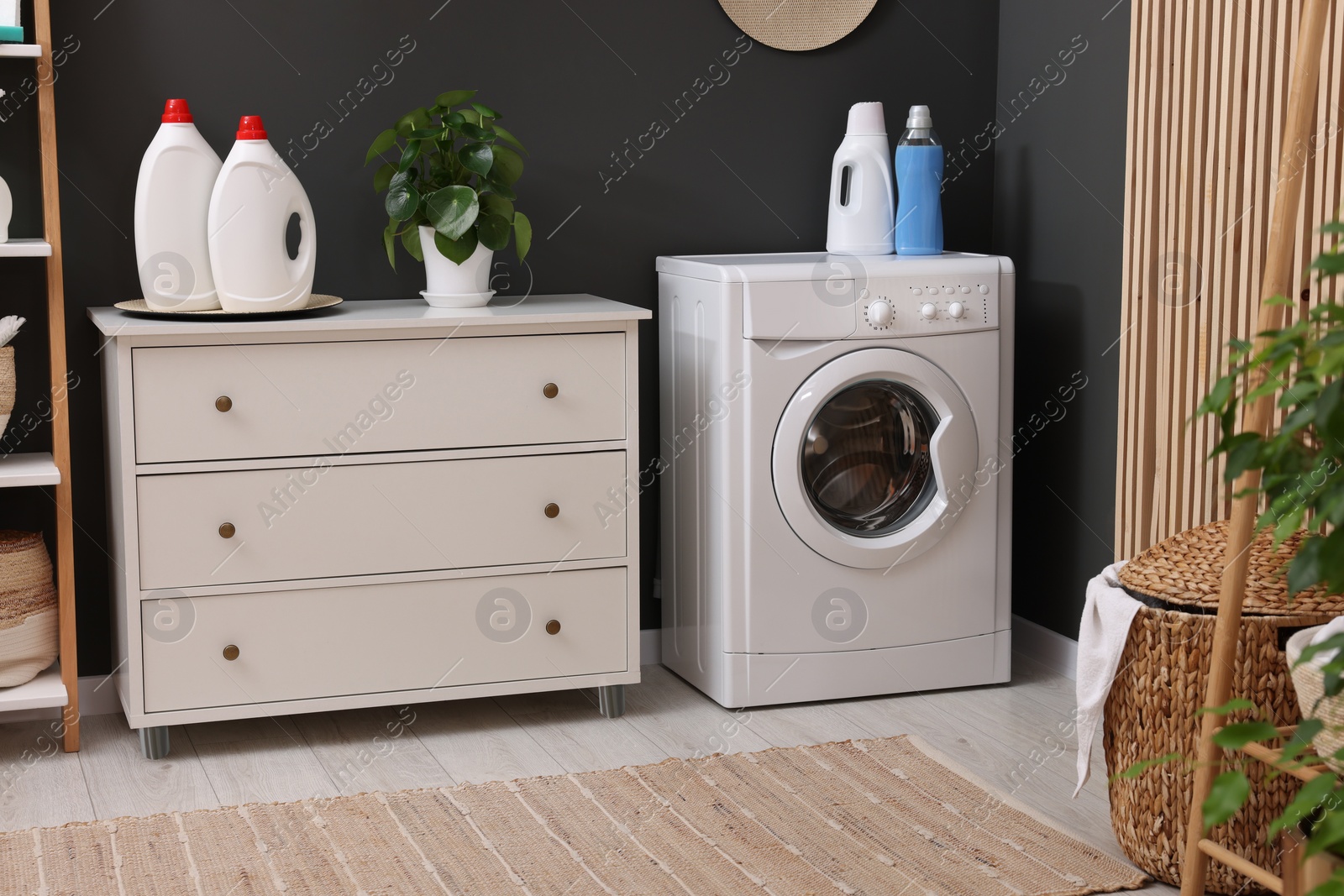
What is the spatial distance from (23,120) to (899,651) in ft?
6.43

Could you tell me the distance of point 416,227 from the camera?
8.50 ft

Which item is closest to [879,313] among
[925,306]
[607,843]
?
[925,306]

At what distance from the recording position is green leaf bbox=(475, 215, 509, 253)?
8.42 ft

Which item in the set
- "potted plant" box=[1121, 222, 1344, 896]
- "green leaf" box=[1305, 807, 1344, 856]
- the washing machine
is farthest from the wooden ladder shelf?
"green leaf" box=[1305, 807, 1344, 856]

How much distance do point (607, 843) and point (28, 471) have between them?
3.97ft

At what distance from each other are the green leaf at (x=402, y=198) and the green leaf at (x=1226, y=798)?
1.86 m

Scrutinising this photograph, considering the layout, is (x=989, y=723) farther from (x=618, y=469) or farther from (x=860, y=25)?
(x=860, y=25)

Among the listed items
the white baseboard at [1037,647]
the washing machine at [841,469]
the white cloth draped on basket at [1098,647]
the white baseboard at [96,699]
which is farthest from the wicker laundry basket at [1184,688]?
the white baseboard at [96,699]

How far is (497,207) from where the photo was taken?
8.42ft

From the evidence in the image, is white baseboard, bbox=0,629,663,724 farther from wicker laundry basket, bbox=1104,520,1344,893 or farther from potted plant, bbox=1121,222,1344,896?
potted plant, bbox=1121,222,1344,896

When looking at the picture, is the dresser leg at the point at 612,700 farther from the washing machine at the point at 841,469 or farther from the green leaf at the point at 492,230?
the green leaf at the point at 492,230

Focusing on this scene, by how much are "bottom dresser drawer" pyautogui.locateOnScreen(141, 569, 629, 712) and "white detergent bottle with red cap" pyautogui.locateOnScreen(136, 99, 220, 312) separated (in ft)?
1.79

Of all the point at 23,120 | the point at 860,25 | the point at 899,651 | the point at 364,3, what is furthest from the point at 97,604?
the point at 860,25

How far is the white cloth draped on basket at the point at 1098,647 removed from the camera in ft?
6.33
